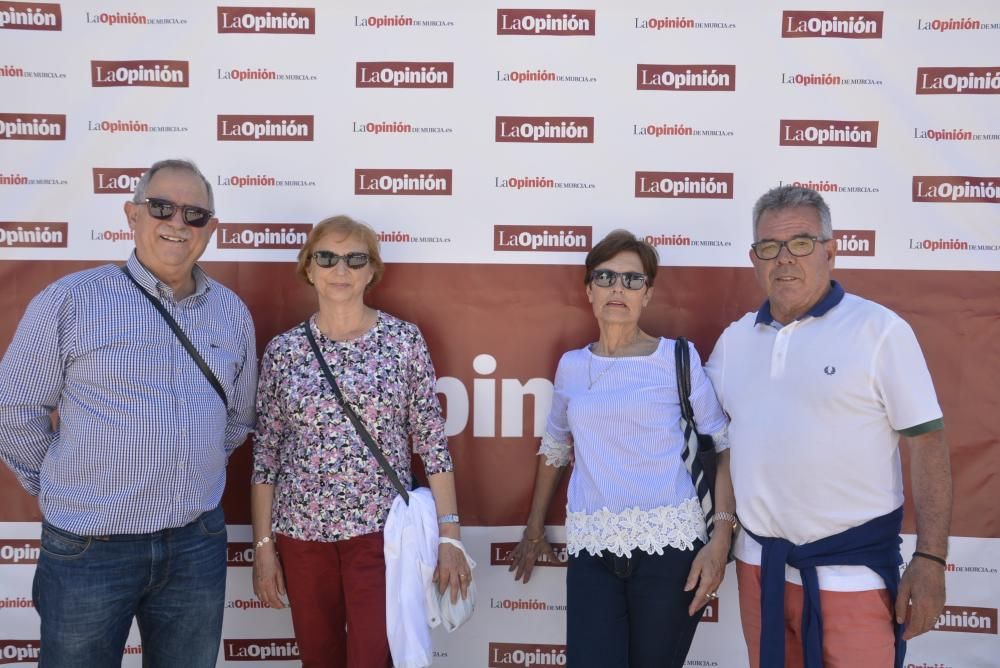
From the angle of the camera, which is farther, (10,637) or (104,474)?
(10,637)

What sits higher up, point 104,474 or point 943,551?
point 104,474

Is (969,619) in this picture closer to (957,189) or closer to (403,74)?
(957,189)

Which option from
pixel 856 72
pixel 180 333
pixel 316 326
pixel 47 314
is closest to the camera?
pixel 47 314

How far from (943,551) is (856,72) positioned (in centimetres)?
198

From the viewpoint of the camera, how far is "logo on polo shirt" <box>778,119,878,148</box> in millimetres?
3027

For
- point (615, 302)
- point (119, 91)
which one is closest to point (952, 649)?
point (615, 302)

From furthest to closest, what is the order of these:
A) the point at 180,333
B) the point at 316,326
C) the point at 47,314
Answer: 1. the point at 316,326
2. the point at 180,333
3. the point at 47,314

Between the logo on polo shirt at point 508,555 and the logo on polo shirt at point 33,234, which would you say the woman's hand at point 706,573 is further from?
the logo on polo shirt at point 33,234

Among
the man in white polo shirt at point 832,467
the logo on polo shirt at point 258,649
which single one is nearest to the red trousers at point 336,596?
the logo on polo shirt at point 258,649

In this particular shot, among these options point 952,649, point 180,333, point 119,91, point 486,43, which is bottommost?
point 952,649

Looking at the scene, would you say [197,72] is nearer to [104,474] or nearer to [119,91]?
[119,91]

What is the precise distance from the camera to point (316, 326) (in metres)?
2.58

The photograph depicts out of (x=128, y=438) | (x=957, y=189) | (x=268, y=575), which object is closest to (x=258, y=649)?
(x=268, y=575)

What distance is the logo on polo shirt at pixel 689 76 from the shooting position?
303cm
